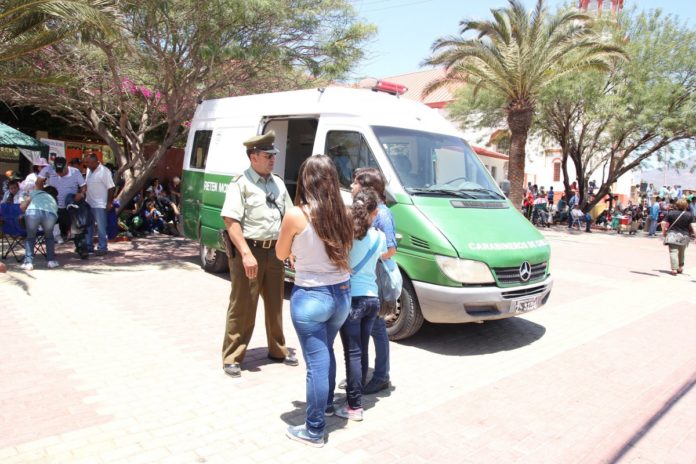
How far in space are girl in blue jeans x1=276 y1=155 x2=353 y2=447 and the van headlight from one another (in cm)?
201

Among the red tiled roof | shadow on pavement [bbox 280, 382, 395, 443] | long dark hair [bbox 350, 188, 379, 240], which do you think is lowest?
shadow on pavement [bbox 280, 382, 395, 443]

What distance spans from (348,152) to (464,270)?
2032 millimetres

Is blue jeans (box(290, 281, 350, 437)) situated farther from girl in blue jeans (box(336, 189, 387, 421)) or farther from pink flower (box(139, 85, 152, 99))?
pink flower (box(139, 85, 152, 99))

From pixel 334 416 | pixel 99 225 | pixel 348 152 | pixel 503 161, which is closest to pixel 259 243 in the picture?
pixel 334 416

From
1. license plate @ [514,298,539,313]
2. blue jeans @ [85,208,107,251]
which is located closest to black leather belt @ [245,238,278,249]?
license plate @ [514,298,539,313]

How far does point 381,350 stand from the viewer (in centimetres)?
431

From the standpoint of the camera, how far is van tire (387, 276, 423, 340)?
548 cm

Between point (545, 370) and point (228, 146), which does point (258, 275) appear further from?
point (228, 146)

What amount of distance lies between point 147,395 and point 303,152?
447 cm

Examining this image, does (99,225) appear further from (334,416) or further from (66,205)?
(334,416)

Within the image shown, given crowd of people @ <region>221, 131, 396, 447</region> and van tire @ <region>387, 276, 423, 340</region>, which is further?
van tire @ <region>387, 276, 423, 340</region>

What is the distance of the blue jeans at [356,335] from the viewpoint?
3.76m

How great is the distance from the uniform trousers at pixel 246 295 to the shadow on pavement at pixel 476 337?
5.76 ft

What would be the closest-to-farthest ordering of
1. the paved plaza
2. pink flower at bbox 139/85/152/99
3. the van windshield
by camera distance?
the paved plaza
the van windshield
pink flower at bbox 139/85/152/99
